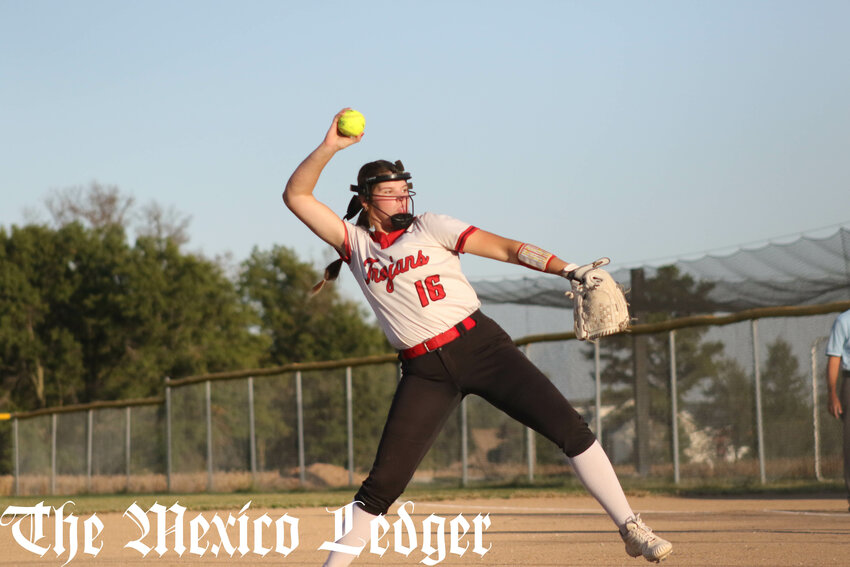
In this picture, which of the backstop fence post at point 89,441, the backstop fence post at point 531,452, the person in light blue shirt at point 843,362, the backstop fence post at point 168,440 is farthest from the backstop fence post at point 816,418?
the backstop fence post at point 89,441

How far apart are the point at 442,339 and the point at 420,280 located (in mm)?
276

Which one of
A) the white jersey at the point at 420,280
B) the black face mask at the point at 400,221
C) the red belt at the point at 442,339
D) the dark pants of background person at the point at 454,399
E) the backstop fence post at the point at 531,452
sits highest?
the black face mask at the point at 400,221

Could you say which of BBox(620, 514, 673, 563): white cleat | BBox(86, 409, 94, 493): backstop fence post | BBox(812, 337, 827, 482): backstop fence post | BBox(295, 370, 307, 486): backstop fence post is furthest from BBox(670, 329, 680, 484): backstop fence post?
BBox(86, 409, 94, 493): backstop fence post

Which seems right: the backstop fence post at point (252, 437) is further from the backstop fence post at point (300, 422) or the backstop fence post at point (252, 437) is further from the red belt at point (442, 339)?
the red belt at point (442, 339)

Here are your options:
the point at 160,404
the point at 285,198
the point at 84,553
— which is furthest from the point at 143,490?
the point at 285,198

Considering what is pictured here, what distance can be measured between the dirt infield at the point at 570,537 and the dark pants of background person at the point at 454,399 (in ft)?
5.54

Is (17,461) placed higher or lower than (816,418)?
lower

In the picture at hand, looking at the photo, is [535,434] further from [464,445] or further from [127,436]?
[127,436]

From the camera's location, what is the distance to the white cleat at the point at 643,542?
4.46 metres

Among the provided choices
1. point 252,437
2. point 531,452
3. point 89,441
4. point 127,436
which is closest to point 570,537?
point 531,452

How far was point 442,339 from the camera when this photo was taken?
4809 mm

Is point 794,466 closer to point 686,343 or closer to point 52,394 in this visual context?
point 686,343

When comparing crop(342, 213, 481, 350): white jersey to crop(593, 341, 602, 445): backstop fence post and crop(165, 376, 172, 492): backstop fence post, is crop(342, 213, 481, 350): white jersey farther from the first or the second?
crop(165, 376, 172, 492): backstop fence post

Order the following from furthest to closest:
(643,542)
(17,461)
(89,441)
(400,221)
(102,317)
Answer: (102,317) → (17,461) → (89,441) → (400,221) → (643,542)
